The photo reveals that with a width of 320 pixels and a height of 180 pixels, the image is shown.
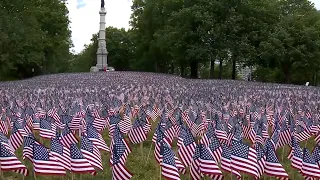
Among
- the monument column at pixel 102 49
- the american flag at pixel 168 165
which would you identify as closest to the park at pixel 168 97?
the american flag at pixel 168 165

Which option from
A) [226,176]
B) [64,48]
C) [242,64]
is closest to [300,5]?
[242,64]

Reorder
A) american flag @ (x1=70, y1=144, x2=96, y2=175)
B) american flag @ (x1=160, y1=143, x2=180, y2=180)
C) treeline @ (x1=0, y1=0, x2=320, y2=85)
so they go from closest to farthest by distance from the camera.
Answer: american flag @ (x1=160, y1=143, x2=180, y2=180)
american flag @ (x1=70, y1=144, x2=96, y2=175)
treeline @ (x1=0, y1=0, x2=320, y2=85)

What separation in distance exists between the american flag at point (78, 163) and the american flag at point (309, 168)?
430 cm

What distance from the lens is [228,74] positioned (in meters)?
96.4

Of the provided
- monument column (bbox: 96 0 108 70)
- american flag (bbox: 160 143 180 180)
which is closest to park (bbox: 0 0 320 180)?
american flag (bbox: 160 143 180 180)

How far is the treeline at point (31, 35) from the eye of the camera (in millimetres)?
42144

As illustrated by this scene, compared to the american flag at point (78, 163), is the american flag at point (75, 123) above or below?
above

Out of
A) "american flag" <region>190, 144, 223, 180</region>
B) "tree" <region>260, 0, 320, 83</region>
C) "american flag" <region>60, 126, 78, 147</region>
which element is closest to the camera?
"american flag" <region>190, 144, 223, 180</region>

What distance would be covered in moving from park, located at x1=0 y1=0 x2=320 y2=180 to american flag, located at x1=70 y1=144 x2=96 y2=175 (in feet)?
0.07

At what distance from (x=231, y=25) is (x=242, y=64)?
264 inches

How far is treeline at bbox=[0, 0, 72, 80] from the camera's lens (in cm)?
4214

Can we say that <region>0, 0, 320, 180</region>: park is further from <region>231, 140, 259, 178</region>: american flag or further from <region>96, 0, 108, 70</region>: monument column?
<region>96, 0, 108, 70</region>: monument column

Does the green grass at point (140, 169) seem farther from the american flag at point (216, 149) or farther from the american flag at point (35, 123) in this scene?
the american flag at point (35, 123)

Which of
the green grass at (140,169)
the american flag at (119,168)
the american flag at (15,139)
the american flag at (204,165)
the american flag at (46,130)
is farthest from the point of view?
the american flag at (46,130)
